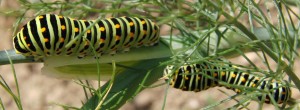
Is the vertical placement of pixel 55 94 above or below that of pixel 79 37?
below

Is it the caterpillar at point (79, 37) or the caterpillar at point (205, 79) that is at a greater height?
the caterpillar at point (79, 37)

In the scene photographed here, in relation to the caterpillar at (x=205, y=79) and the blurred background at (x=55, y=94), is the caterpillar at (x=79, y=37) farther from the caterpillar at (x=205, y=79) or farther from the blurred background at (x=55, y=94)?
the blurred background at (x=55, y=94)

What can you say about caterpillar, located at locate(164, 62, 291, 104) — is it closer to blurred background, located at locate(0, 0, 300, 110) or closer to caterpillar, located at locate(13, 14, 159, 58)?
caterpillar, located at locate(13, 14, 159, 58)

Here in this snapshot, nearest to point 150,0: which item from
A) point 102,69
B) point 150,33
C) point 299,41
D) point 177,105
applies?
point 150,33

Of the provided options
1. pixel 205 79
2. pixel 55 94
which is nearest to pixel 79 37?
pixel 205 79

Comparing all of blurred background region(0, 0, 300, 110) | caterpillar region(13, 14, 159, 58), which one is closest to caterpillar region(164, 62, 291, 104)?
caterpillar region(13, 14, 159, 58)

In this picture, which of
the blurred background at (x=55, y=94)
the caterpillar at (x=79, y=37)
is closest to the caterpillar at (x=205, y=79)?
the caterpillar at (x=79, y=37)

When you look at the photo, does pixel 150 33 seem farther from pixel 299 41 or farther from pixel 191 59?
pixel 299 41

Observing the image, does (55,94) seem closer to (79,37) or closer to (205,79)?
(205,79)
